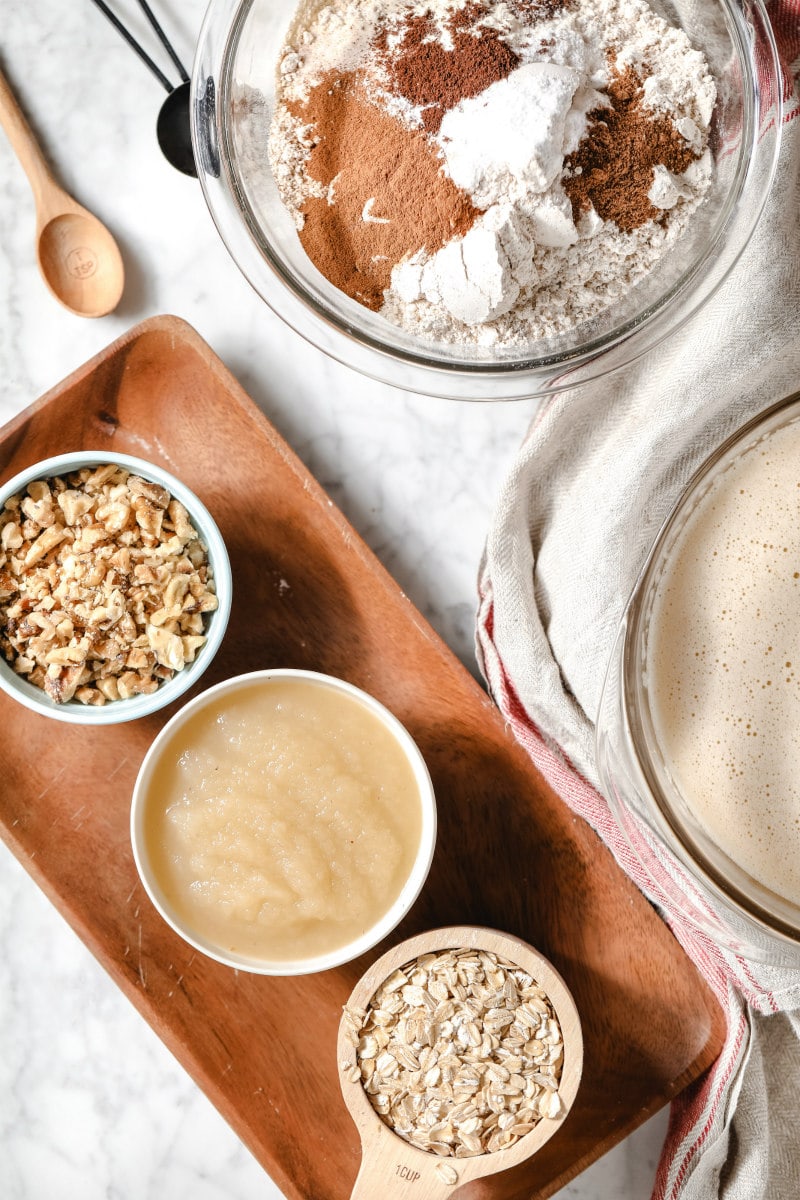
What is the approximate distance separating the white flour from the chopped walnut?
300mm

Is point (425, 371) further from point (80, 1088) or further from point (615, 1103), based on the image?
point (80, 1088)

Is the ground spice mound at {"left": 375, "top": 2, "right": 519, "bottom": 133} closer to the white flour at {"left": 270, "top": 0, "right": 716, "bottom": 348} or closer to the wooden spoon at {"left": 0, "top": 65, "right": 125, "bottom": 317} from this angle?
the white flour at {"left": 270, "top": 0, "right": 716, "bottom": 348}

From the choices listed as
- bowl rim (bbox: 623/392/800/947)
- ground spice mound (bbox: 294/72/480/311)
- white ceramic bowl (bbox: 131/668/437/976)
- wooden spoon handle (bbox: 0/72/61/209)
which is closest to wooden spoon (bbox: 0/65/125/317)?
wooden spoon handle (bbox: 0/72/61/209)

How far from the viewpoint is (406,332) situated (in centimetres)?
85

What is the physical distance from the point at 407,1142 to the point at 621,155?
858 millimetres

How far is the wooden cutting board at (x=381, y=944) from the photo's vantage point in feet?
3.20

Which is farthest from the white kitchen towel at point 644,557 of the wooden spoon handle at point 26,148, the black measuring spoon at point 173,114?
the wooden spoon handle at point 26,148

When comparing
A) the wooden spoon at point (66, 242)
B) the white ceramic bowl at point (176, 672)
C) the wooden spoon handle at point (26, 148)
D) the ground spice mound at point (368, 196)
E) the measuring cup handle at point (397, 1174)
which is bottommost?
the measuring cup handle at point (397, 1174)

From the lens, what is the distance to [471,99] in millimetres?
752

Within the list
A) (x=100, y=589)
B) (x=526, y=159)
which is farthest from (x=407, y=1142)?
(x=526, y=159)

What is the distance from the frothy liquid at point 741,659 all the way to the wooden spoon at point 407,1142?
36cm

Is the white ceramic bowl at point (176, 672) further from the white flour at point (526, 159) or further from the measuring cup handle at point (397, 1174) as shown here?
the measuring cup handle at point (397, 1174)

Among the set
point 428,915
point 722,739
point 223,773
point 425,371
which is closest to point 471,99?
point 425,371

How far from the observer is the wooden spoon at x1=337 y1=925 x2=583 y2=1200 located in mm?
900
